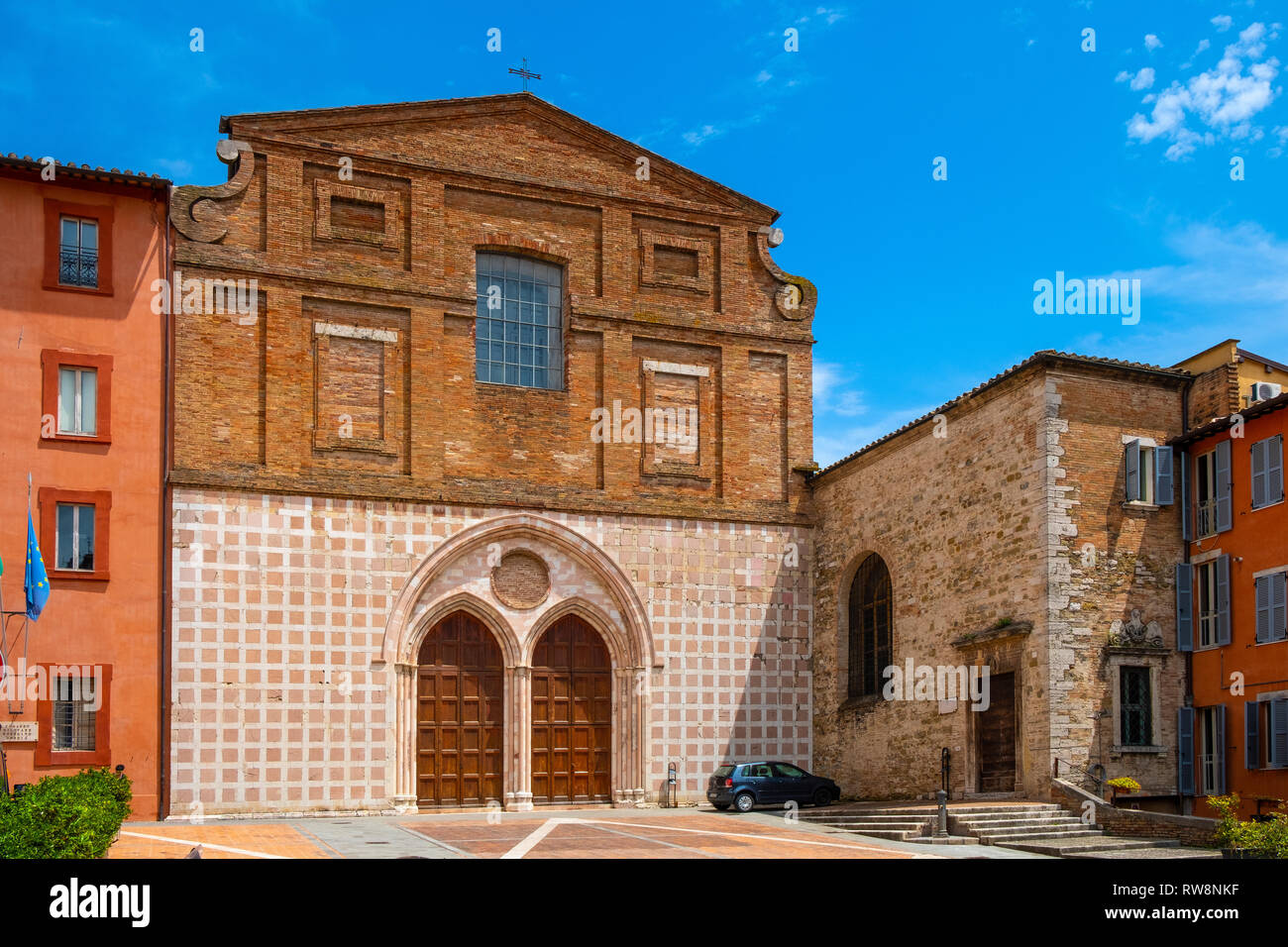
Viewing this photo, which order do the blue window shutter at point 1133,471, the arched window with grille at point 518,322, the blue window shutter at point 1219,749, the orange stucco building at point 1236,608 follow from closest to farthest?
the orange stucco building at point 1236,608 → the blue window shutter at point 1219,749 → the blue window shutter at point 1133,471 → the arched window with grille at point 518,322

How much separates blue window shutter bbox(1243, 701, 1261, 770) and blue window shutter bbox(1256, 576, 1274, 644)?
108 cm

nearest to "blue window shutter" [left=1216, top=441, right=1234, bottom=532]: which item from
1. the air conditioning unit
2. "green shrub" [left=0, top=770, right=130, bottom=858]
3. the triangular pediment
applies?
the air conditioning unit

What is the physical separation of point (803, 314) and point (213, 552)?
45.9 ft

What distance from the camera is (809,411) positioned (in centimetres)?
3078

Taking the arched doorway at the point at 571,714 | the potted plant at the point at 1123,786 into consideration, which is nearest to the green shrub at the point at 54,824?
the arched doorway at the point at 571,714

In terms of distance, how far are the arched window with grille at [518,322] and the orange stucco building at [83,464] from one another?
6509 mm

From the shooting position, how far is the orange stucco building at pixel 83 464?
23703 millimetres

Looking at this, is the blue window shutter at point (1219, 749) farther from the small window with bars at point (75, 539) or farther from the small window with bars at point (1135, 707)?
the small window with bars at point (75, 539)

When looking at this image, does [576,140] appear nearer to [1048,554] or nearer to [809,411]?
[809,411]

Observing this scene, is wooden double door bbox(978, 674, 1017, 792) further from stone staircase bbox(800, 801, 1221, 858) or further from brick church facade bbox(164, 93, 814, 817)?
brick church facade bbox(164, 93, 814, 817)

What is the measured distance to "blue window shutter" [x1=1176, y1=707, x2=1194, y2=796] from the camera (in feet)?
73.2

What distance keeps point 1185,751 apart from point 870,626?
743cm

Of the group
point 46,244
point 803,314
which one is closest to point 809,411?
point 803,314

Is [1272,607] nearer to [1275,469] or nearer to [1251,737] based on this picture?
[1251,737]
